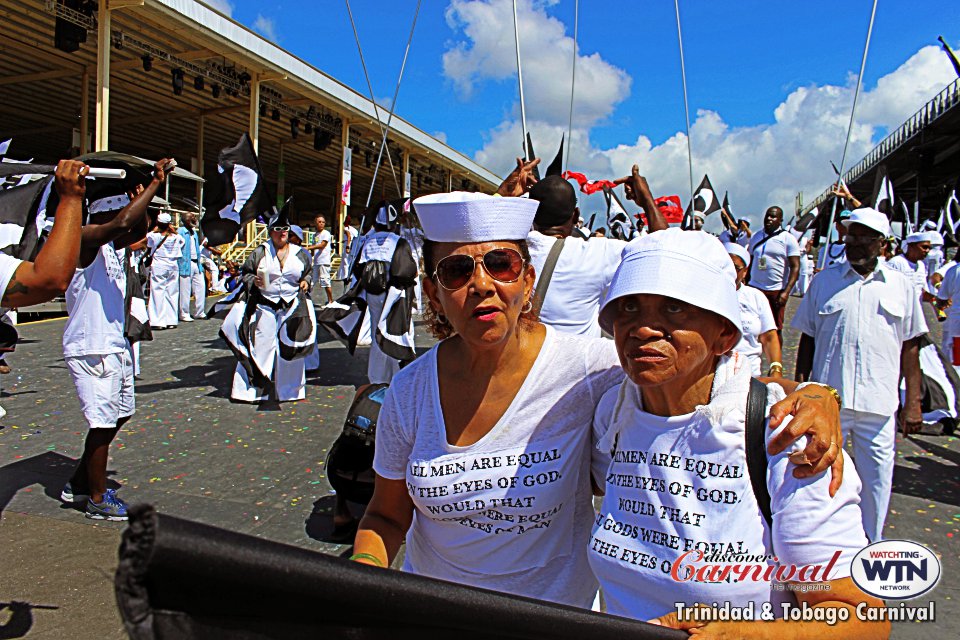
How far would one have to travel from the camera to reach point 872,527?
152 inches

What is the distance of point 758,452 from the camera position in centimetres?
137

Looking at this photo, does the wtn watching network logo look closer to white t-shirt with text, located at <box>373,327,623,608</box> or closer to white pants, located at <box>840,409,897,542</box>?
white t-shirt with text, located at <box>373,327,623,608</box>

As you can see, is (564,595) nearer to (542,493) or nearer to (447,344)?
(542,493)

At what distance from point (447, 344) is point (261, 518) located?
125 inches

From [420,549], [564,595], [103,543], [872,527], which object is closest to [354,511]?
[103,543]

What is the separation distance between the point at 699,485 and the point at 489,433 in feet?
2.02

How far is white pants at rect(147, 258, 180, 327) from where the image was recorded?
523 inches

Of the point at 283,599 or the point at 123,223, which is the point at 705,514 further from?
the point at 123,223

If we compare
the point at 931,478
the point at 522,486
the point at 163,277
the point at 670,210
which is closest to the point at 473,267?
the point at 522,486

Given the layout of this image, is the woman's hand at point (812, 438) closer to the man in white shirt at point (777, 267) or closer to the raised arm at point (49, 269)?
the raised arm at point (49, 269)

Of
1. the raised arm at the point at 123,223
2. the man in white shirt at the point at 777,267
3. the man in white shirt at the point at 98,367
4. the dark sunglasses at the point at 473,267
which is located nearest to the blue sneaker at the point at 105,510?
the man in white shirt at the point at 98,367

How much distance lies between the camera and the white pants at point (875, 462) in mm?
3898

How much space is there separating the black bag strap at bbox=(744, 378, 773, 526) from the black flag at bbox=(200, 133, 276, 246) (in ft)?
22.5

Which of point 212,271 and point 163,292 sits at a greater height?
point 212,271
